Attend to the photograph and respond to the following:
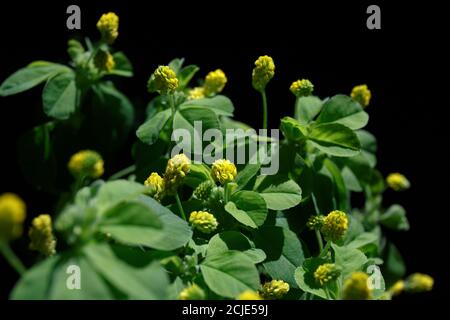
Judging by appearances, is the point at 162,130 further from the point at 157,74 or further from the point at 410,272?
the point at 410,272

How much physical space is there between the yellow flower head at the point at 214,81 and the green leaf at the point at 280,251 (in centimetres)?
38

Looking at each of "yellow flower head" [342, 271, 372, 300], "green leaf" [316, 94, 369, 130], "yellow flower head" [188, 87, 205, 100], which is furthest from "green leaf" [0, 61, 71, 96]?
"yellow flower head" [342, 271, 372, 300]

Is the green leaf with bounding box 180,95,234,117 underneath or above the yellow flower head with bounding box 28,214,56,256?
above

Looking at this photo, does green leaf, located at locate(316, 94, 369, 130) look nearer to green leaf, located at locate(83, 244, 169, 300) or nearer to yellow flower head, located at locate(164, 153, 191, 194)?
yellow flower head, located at locate(164, 153, 191, 194)

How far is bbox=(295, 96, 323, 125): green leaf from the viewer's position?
143 centimetres

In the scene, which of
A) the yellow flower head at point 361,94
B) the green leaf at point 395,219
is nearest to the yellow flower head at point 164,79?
the yellow flower head at point 361,94

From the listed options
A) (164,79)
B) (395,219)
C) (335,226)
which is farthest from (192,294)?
(395,219)

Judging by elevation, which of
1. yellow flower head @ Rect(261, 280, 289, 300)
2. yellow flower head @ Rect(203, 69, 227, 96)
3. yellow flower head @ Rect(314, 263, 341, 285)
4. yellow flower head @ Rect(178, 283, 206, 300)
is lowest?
yellow flower head @ Rect(261, 280, 289, 300)

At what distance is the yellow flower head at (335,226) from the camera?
118 cm

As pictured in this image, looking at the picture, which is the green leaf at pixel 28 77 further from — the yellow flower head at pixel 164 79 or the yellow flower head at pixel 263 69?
the yellow flower head at pixel 263 69

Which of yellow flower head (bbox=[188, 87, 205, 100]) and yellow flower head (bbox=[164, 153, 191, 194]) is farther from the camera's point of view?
yellow flower head (bbox=[188, 87, 205, 100])

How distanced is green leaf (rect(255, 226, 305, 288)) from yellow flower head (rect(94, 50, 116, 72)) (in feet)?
1.81

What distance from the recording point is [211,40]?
6.63 feet

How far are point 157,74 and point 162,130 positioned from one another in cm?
18
